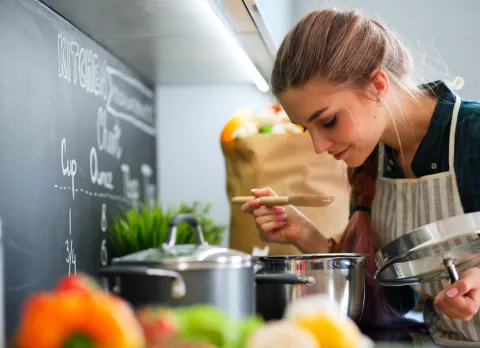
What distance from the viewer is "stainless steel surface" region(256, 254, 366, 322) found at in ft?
3.94

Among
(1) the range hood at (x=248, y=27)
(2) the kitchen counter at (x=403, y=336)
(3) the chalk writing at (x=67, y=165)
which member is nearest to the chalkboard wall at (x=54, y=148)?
(3) the chalk writing at (x=67, y=165)

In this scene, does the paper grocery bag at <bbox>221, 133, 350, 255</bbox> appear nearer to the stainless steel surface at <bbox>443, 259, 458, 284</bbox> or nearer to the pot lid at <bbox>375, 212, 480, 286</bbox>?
the pot lid at <bbox>375, 212, 480, 286</bbox>

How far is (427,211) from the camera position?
148cm

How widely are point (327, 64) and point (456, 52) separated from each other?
1.38m

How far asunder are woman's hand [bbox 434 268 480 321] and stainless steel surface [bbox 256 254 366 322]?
0.51 feet

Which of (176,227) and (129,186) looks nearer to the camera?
(176,227)

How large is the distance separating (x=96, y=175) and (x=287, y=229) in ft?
1.60

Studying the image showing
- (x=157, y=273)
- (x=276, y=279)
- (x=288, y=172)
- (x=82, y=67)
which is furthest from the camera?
(x=288, y=172)

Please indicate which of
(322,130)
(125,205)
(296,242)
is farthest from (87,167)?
(322,130)

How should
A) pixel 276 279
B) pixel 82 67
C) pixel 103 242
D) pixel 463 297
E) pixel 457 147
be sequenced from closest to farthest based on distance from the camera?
pixel 276 279 → pixel 463 297 → pixel 457 147 → pixel 82 67 → pixel 103 242

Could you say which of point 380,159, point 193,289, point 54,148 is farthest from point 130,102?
point 193,289

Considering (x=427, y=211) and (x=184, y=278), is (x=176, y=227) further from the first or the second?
(x=427, y=211)

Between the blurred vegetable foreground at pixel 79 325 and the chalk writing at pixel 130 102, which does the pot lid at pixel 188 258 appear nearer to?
the blurred vegetable foreground at pixel 79 325

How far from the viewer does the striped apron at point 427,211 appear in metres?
1.40
